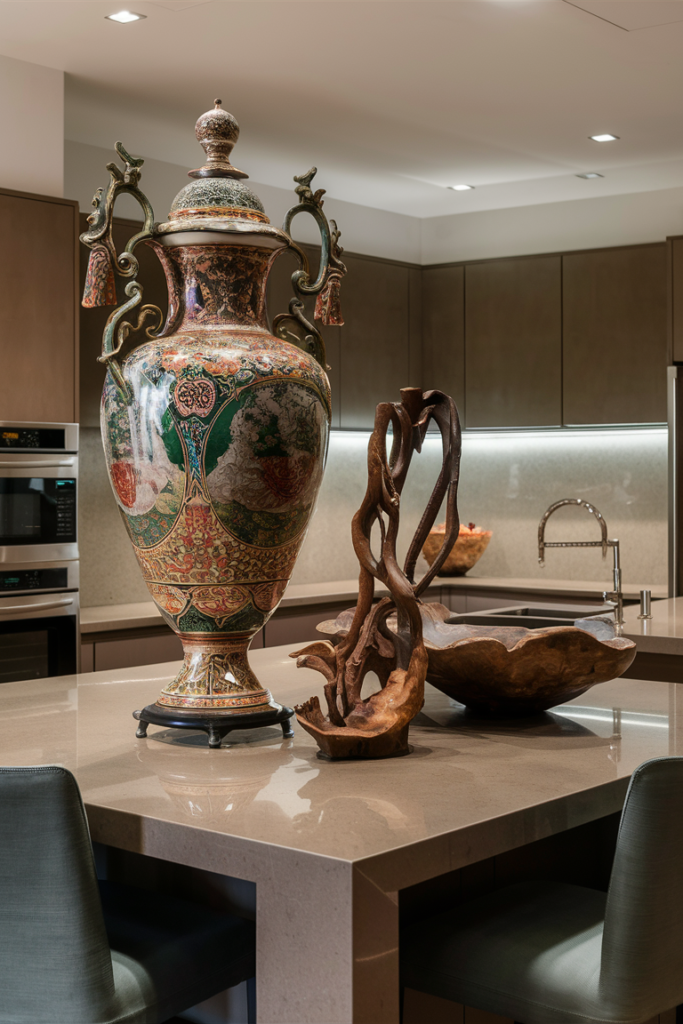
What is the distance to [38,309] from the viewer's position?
3621 millimetres

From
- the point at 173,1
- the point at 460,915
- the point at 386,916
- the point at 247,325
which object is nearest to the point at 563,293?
the point at 173,1

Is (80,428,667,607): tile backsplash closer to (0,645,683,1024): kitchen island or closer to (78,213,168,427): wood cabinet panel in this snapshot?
(78,213,168,427): wood cabinet panel

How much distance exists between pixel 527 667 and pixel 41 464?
90.4 inches

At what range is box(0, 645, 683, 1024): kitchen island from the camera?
1.10 metres

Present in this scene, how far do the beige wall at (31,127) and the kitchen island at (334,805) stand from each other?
233cm

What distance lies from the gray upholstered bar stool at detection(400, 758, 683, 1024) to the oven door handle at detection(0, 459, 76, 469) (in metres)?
2.35

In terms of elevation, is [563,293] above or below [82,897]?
above

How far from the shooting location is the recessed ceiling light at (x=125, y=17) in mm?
3242

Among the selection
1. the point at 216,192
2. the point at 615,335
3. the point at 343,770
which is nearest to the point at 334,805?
the point at 343,770

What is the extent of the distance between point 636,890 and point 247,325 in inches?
37.9

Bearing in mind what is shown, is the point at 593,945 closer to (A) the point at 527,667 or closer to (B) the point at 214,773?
(A) the point at 527,667

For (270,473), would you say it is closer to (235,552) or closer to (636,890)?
(235,552)

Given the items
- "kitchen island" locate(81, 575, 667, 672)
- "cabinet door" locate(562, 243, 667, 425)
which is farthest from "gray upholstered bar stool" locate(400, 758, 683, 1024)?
"cabinet door" locate(562, 243, 667, 425)

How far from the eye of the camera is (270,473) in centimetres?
159
